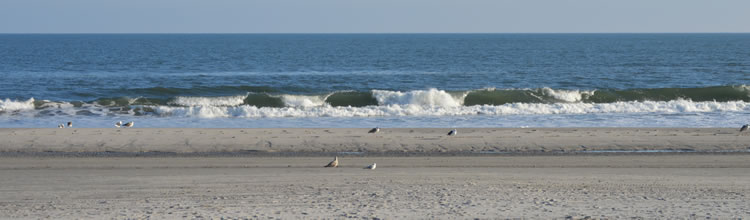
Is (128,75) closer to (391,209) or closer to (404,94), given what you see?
(404,94)

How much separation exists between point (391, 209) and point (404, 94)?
18.9 m

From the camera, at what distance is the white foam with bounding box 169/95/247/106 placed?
83.8ft

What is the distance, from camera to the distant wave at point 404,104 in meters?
21.8

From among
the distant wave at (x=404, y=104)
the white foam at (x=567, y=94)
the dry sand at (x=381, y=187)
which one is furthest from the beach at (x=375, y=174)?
the white foam at (x=567, y=94)

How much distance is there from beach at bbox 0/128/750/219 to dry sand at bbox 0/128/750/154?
0.13ft

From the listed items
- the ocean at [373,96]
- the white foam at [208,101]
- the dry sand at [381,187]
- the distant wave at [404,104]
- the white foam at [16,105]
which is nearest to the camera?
the dry sand at [381,187]

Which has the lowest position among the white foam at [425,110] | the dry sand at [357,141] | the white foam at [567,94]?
the dry sand at [357,141]

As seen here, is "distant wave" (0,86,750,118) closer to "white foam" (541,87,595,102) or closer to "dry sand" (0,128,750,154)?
"white foam" (541,87,595,102)

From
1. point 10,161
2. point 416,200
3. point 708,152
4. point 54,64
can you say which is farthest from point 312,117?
point 54,64

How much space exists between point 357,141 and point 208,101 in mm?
13377

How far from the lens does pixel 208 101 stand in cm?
2592

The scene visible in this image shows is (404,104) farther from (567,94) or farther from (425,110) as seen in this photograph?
(567,94)

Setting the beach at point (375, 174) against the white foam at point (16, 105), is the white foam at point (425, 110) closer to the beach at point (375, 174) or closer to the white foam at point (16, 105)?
the white foam at point (16, 105)

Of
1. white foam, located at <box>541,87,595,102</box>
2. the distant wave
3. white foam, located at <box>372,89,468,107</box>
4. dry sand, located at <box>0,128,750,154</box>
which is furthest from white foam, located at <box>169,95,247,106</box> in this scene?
white foam, located at <box>541,87,595,102</box>
